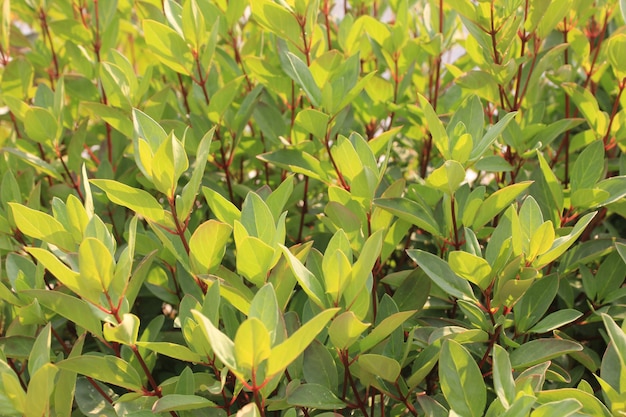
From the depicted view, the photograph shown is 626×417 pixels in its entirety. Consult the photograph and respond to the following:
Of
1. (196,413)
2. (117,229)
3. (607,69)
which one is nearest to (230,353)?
(196,413)

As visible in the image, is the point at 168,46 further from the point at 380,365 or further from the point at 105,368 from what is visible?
the point at 380,365

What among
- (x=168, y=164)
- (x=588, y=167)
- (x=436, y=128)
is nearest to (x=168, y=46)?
(x=168, y=164)

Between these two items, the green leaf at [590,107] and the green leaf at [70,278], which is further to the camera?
the green leaf at [590,107]

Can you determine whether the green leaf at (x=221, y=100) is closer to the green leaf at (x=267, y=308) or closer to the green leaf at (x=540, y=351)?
the green leaf at (x=267, y=308)

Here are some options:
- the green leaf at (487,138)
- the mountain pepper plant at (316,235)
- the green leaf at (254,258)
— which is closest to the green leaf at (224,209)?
the mountain pepper plant at (316,235)

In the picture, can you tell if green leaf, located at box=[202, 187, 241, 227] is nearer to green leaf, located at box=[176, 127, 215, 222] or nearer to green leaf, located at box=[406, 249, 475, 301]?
green leaf, located at box=[176, 127, 215, 222]

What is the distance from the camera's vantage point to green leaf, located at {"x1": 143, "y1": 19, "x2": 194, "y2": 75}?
1.28 m

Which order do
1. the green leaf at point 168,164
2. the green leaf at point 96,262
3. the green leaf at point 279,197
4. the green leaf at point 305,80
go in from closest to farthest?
the green leaf at point 96,262 → the green leaf at point 168,164 → the green leaf at point 279,197 → the green leaf at point 305,80

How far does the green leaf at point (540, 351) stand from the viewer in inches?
37.9

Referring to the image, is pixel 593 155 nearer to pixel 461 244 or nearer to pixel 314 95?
pixel 461 244

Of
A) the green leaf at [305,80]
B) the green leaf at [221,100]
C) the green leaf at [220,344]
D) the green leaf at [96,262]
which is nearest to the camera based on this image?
the green leaf at [220,344]

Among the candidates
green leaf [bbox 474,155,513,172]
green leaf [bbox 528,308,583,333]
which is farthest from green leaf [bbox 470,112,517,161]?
green leaf [bbox 528,308,583,333]

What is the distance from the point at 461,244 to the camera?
1.21 m

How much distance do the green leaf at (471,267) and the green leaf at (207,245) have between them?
30 cm
